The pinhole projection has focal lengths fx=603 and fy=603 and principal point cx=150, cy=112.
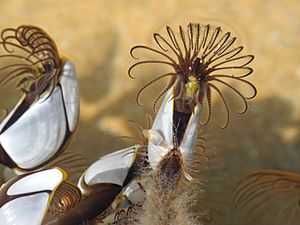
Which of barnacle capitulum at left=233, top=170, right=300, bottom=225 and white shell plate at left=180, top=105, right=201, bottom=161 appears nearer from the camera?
white shell plate at left=180, top=105, right=201, bottom=161

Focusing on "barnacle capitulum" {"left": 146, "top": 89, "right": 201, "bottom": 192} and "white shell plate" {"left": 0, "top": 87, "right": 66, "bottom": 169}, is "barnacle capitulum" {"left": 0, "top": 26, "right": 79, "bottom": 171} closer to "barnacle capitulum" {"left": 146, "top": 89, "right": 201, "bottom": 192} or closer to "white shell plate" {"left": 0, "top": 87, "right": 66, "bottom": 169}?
"white shell plate" {"left": 0, "top": 87, "right": 66, "bottom": 169}

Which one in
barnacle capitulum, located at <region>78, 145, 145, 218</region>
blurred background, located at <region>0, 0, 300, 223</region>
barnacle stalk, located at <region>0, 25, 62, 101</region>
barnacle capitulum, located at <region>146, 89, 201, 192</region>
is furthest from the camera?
blurred background, located at <region>0, 0, 300, 223</region>

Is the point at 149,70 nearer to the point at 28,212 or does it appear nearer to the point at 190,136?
the point at 190,136

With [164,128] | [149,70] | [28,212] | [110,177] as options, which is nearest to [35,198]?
[28,212]

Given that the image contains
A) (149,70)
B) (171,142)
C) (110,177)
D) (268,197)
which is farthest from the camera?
(149,70)

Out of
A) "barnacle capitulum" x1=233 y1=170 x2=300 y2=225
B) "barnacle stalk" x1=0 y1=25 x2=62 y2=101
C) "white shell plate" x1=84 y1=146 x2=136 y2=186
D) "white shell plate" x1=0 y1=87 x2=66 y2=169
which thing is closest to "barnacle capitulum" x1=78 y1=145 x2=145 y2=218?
"white shell plate" x1=84 y1=146 x2=136 y2=186

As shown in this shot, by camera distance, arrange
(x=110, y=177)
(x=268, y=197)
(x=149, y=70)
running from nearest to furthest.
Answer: (x=110, y=177)
(x=268, y=197)
(x=149, y=70)

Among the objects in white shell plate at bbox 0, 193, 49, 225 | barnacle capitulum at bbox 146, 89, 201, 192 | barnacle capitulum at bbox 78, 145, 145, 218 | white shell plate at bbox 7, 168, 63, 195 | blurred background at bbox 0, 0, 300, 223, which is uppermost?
blurred background at bbox 0, 0, 300, 223

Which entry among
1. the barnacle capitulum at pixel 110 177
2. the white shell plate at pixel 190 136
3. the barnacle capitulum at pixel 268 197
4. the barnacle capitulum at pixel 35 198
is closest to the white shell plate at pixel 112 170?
the barnacle capitulum at pixel 110 177

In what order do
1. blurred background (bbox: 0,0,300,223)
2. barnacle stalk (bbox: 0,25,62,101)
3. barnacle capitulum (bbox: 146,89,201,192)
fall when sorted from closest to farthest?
barnacle capitulum (bbox: 146,89,201,192)
barnacle stalk (bbox: 0,25,62,101)
blurred background (bbox: 0,0,300,223)
